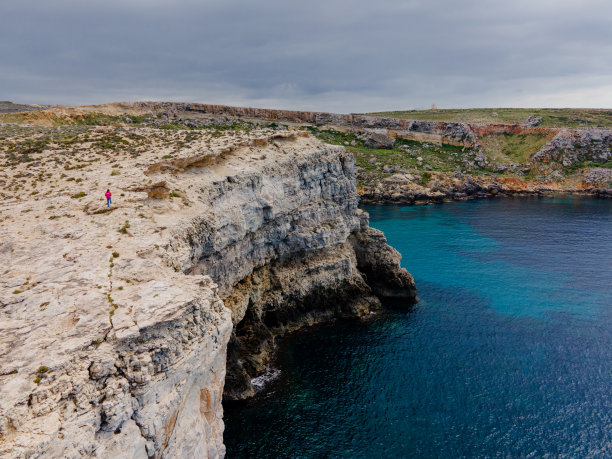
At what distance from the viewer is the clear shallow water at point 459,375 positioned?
26.1 metres

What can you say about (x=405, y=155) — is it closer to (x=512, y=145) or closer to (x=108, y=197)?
(x=512, y=145)

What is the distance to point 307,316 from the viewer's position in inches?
1634

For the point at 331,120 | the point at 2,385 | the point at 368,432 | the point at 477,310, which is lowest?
the point at 368,432

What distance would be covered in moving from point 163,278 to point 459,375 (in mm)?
27714

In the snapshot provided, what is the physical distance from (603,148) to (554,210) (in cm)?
4992

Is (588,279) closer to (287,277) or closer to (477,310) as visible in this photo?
(477,310)

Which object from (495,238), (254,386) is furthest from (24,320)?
(495,238)

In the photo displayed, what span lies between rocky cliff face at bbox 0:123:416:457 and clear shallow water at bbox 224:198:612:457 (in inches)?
160

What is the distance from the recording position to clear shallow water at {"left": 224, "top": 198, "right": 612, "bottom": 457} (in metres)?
26.1

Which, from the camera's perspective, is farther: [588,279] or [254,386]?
[588,279]

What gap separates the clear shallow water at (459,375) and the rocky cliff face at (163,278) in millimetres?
4067

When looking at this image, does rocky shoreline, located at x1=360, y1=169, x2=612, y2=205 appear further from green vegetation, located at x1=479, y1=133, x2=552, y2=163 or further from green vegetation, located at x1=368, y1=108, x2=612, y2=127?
green vegetation, located at x1=368, y1=108, x2=612, y2=127

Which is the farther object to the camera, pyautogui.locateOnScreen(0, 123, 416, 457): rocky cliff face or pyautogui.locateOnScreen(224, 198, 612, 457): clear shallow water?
pyautogui.locateOnScreen(224, 198, 612, 457): clear shallow water

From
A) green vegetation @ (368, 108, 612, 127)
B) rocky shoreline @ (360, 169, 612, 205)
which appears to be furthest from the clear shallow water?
green vegetation @ (368, 108, 612, 127)
